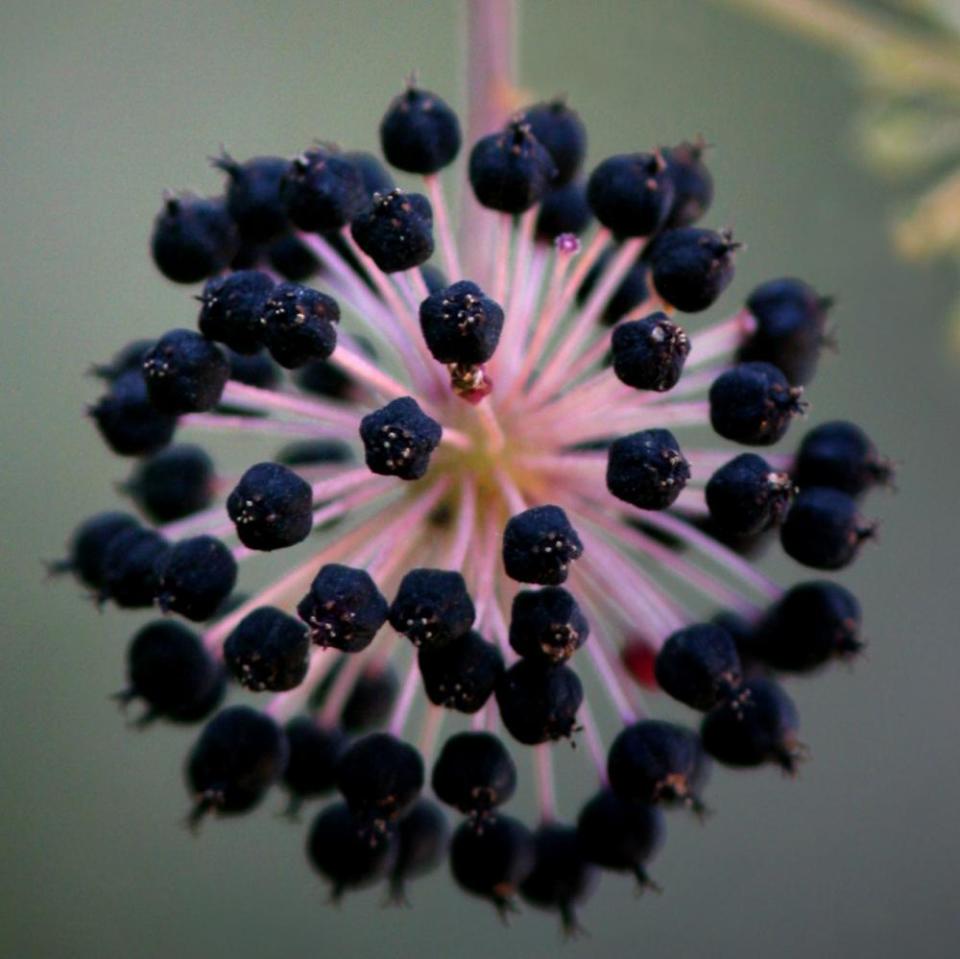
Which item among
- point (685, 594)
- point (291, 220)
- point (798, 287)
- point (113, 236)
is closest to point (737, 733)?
point (798, 287)

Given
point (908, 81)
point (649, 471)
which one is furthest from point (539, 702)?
point (908, 81)

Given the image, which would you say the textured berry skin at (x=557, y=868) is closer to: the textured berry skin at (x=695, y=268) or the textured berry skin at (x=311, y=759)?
the textured berry skin at (x=311, y=759)

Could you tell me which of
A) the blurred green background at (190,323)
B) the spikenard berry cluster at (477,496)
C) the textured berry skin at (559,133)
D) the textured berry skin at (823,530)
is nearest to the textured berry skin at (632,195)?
the spikenard berry cluster at (477,496)

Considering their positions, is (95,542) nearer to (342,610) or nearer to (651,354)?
(342,610)

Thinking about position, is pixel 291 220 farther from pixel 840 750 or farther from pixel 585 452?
pixel 840 750

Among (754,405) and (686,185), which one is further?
(686,185)

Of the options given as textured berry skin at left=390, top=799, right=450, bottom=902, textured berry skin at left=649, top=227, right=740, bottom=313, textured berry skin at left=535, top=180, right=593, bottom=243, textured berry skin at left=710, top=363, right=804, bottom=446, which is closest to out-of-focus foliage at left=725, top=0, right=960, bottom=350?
textured berry skin at left=535, top=180, right=593, bottom=243
